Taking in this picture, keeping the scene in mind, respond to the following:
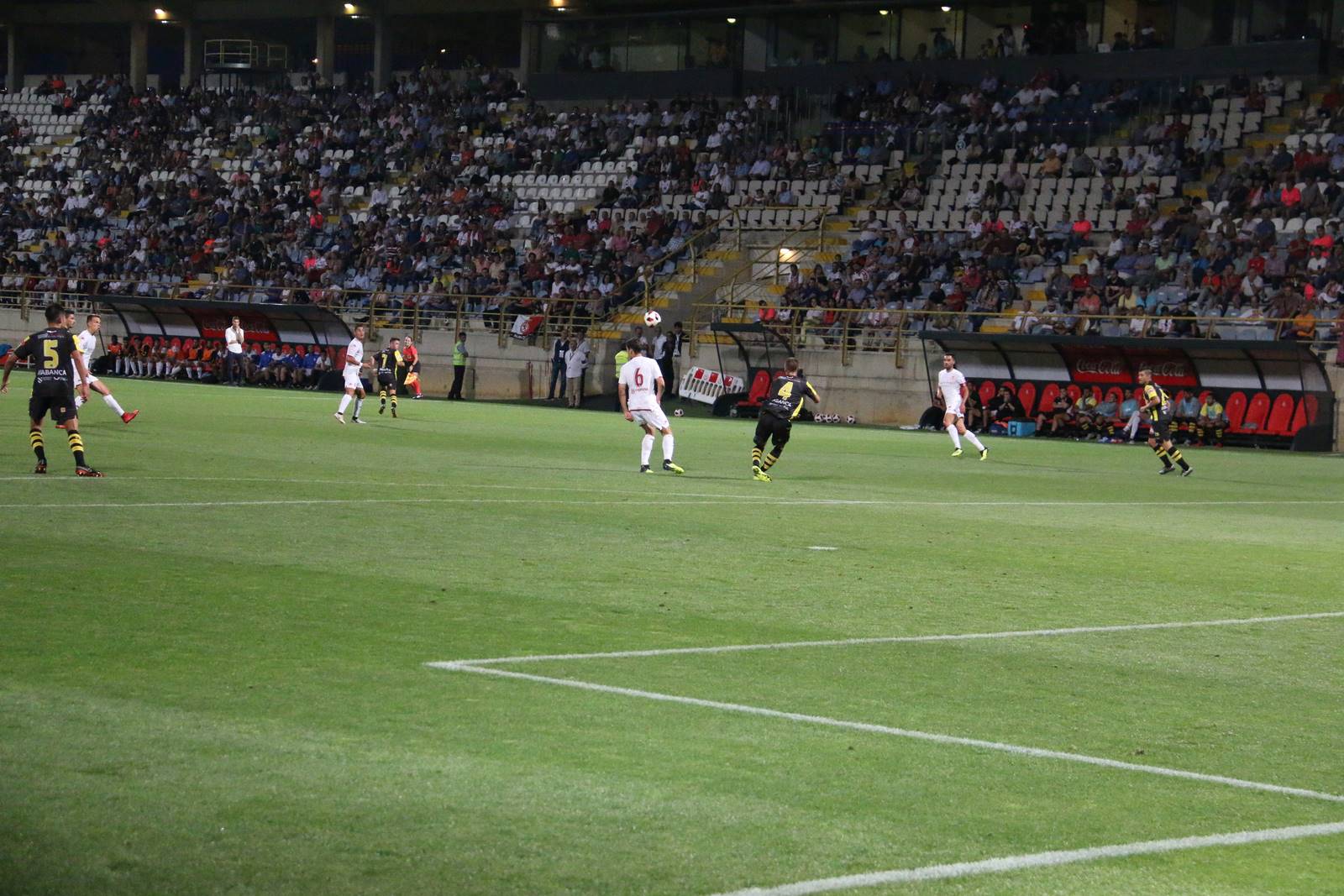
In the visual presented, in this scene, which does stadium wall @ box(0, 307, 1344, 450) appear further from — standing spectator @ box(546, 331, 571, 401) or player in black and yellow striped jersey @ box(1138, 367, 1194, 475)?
player in black and yellow striped jersey @ box(1138, 367, 1194, 475)

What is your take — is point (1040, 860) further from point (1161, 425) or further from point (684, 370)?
point (684, 370)

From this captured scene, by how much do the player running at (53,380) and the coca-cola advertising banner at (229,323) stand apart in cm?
3632

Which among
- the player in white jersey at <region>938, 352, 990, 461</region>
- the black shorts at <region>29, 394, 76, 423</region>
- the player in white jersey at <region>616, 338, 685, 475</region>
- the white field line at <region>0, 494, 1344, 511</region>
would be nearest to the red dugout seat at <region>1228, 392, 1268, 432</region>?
the player in white jersey at <region>938, 352, 990, 461</region>

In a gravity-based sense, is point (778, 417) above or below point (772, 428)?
above

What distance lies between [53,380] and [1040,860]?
611 inches

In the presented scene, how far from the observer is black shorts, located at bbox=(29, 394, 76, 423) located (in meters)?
19.3

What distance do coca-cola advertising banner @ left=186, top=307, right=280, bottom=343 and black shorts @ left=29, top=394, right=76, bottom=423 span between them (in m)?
36.3

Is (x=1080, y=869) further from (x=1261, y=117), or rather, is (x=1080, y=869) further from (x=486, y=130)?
(x=486, y=130)

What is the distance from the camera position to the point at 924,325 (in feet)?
147

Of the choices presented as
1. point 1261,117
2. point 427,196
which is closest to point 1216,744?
point 1261,117

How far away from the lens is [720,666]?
9.43 m

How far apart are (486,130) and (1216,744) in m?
56.7

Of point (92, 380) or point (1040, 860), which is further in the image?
point (92, 380)

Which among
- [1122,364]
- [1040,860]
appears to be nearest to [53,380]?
[1040,860]
